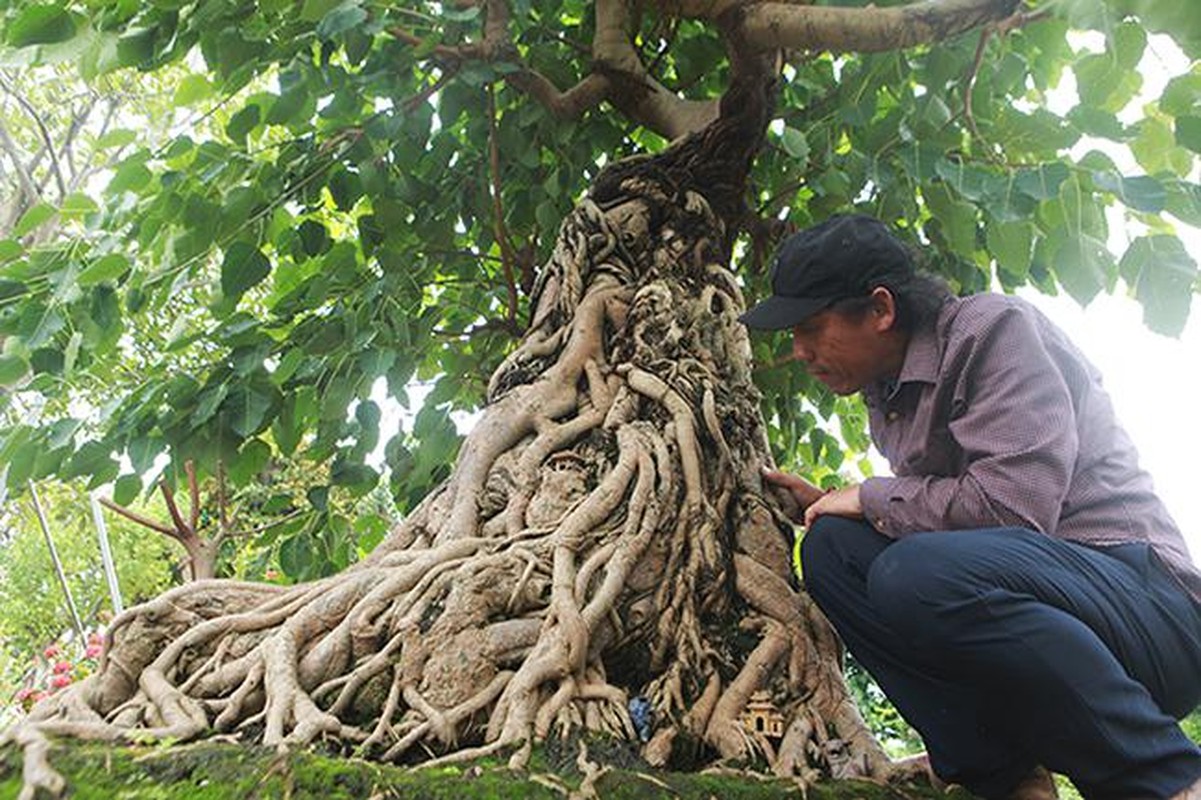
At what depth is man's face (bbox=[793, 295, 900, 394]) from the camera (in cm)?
151

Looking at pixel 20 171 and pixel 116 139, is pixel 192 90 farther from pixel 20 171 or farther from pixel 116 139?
pixel 20 171

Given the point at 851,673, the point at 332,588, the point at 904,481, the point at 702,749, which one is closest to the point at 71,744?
the point at 332,588

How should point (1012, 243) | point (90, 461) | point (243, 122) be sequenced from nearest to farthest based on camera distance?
point (1012, 243), point (243, 122), point (90, 461)

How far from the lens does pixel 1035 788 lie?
54.1 inches

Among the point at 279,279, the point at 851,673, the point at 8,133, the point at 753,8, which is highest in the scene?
the point at 8,133

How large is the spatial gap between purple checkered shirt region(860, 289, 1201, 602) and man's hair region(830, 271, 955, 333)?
0.07 ft

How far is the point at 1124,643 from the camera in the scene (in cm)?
117

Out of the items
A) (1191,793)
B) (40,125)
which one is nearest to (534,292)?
(1191,793)

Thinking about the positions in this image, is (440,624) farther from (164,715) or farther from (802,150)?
(802,150)

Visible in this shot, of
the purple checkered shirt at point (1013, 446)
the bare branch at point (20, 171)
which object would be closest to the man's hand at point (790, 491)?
the purple checkered shirt at point (1013, 446)

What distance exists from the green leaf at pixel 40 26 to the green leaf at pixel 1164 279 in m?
2.32

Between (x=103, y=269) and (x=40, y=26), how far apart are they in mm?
607

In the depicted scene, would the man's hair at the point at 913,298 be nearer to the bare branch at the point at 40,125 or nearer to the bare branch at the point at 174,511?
the bare branch at the point at 174,511

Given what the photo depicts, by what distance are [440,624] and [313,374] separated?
4.84ft
